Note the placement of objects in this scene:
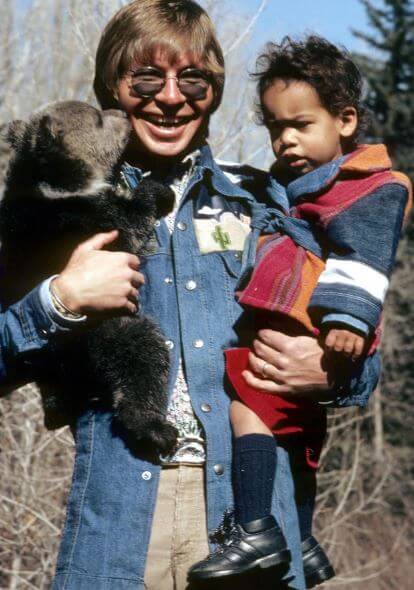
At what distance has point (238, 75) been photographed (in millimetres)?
7430

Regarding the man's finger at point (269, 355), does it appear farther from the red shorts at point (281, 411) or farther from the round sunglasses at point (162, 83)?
the round sunglasses at point (162, 83)

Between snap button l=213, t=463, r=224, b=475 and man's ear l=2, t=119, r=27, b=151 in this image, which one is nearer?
snap button l=213, t=463, r=224, b=475

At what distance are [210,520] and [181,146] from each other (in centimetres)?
148

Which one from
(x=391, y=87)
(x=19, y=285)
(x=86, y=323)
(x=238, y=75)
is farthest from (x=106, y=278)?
(x=391, y=87)

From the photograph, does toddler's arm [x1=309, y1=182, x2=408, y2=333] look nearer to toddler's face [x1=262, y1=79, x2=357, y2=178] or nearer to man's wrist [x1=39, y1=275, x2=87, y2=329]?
toddler's face [x1=262, y1=79, x2=357, y2=178]

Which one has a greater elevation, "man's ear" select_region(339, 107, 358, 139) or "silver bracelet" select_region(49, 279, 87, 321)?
"man's ear" select_region(339, 107, 358, 139)

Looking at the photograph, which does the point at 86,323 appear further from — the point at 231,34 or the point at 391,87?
the point at 391,87

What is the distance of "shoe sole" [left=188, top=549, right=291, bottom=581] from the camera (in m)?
2.77

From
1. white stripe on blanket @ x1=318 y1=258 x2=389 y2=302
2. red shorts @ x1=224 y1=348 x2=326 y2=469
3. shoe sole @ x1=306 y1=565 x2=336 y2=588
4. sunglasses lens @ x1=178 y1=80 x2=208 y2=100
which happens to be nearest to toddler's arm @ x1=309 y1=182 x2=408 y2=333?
white stripe on blanket @ x1=318 y1=258 x2=389 y2=302

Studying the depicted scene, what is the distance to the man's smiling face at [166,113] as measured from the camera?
11.1ft

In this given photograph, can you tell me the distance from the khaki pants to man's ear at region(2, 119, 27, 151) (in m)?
1.69

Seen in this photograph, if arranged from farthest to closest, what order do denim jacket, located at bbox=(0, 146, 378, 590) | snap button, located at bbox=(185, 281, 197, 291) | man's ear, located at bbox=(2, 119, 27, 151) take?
man's ear, located at bbox=(2, 119, 27, 151) → snap button, located at bbox=(185, 281, 197, 291) → denim jacket, located at bbox=(0, 146, 378, 590)

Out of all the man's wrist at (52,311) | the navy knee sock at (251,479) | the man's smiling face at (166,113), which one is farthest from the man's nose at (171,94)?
the navy knee sock at (251,479)

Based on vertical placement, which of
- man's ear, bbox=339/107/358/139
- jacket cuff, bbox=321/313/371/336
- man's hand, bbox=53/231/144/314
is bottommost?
man's hand, bbox=53/231/144/314
